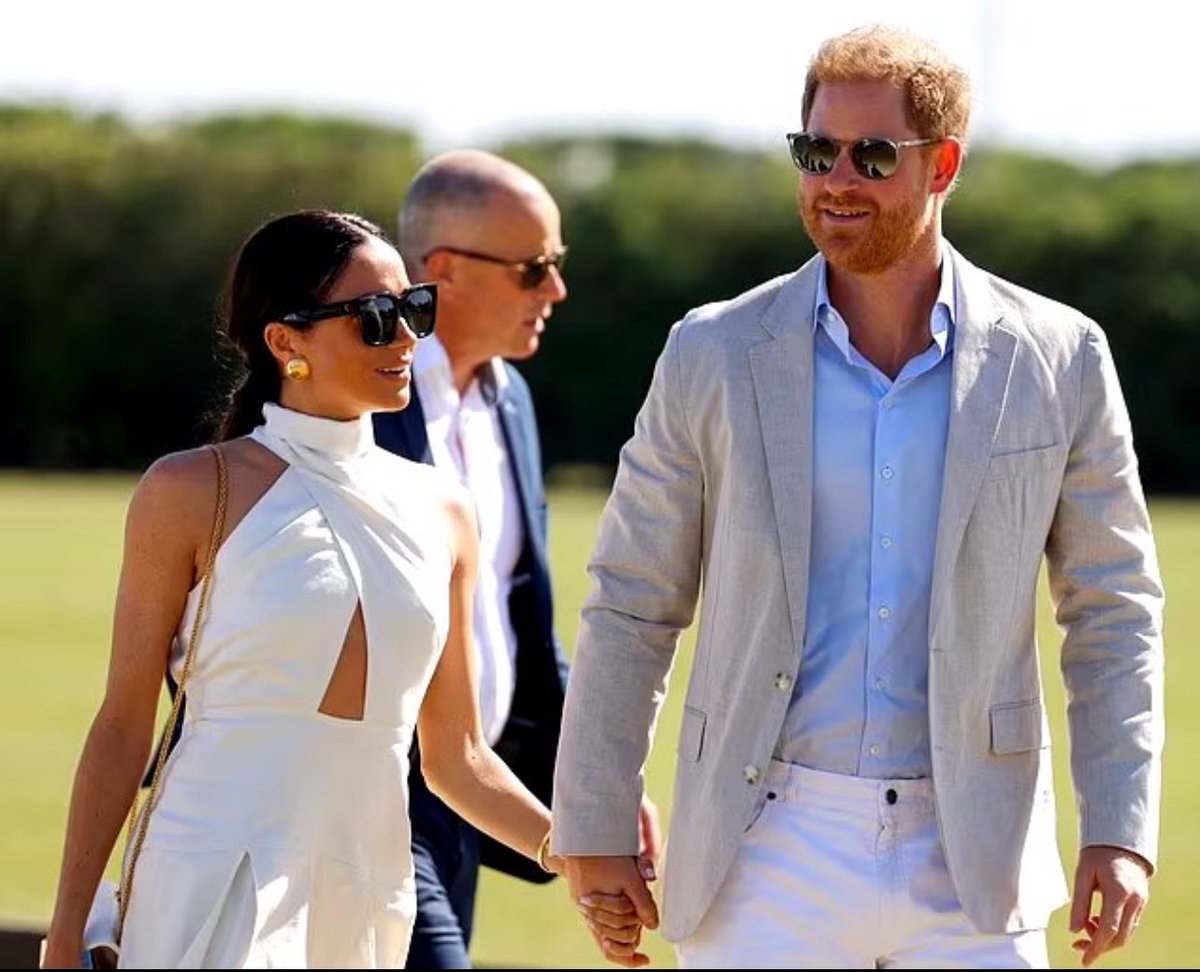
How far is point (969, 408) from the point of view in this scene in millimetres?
4273

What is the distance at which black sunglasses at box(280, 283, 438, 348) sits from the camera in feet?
14.3

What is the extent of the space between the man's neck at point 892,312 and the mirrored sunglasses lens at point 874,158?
17 cm

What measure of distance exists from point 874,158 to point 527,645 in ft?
6.59

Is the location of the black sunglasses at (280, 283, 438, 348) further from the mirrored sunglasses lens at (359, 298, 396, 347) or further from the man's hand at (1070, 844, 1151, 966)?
the man's hand at (1070, 844, 1151, 966)

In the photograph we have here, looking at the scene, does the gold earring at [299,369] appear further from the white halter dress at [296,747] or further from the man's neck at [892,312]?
the man's neck at [892,312]

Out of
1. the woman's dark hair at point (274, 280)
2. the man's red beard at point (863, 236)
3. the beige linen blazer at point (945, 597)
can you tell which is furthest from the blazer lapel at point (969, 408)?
the woman's dark hair at point (274, 280)

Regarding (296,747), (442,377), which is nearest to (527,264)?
(442,377)

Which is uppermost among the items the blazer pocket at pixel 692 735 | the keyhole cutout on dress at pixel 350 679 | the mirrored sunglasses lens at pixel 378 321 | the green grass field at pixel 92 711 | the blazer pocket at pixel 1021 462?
the mirrored sunglasses lens at pixel 378 321

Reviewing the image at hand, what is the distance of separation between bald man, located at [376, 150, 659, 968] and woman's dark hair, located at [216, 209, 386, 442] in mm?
1361

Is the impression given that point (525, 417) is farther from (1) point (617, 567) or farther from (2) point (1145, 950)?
(2) point (1145, 950)

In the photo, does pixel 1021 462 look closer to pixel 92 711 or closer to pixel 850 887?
pixel 850 887

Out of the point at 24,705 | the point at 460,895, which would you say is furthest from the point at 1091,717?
the point at 24,705

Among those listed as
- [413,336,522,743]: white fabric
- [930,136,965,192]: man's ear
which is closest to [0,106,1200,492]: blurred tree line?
[413,336,522,743]: white fabric

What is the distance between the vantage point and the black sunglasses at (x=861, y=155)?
4.33 meters
